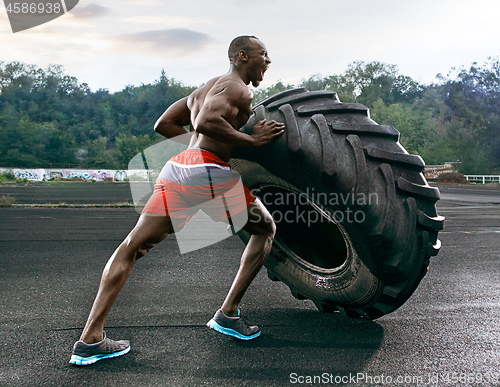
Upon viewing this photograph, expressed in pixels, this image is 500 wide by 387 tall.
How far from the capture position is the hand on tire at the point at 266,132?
96.7 inches

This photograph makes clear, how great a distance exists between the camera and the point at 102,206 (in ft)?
38.2

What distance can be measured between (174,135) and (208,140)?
0.55 metres

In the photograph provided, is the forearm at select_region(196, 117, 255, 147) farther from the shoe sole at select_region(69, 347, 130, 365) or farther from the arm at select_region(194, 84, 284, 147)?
the shoe sole at select_region(69, 347, 130, 365)

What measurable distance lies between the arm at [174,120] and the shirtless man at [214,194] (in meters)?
0.11

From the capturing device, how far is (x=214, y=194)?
250 cm

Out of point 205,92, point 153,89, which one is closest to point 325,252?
point 205,92

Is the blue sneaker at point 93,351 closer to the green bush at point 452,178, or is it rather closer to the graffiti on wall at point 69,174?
the green bush at point 452,178

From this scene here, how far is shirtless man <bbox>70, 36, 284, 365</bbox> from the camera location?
225 cm

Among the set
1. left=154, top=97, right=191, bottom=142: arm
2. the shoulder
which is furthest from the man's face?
Answer: left=154, top=97, right=191, bottom=142: arm

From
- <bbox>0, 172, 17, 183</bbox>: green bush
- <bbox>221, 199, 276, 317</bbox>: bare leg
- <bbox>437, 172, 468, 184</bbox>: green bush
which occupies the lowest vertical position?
<bbox>0, 172, 17, 183</bbox>: green bush

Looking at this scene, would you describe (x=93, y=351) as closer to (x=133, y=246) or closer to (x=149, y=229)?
(x=133, y=246)

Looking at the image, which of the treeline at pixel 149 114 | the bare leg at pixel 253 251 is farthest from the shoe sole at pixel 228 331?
the treeline at pixel 149 114

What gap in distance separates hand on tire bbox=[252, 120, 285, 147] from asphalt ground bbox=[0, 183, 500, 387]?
1.33 metres

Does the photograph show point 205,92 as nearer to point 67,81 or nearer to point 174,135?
point 174,135
